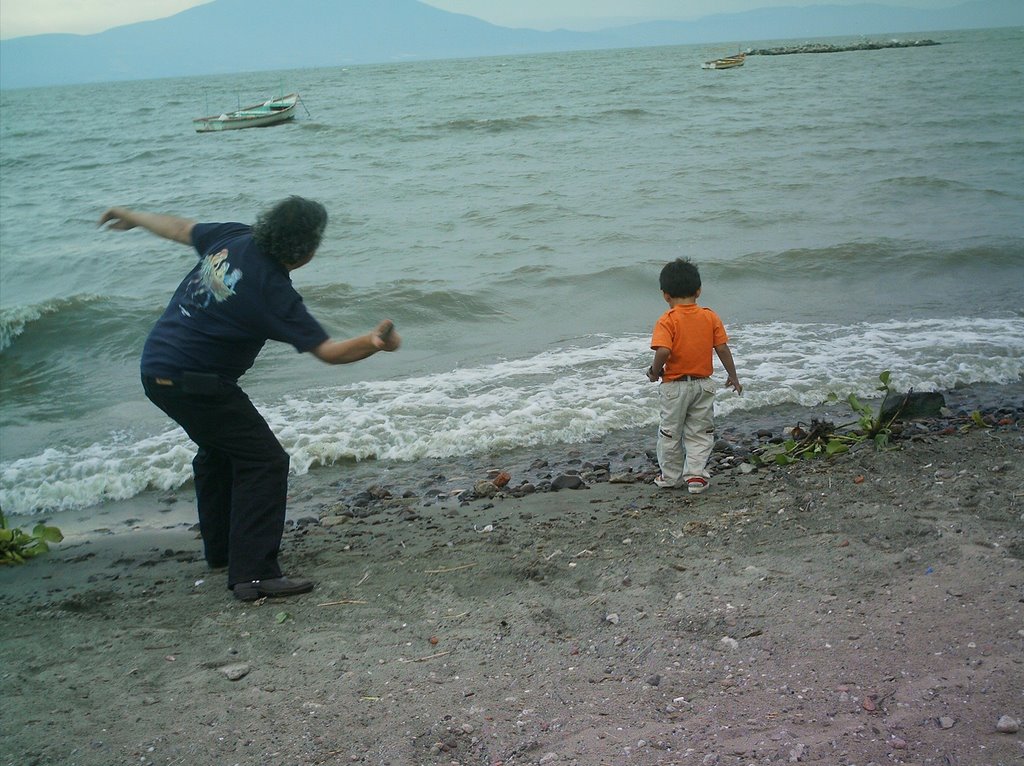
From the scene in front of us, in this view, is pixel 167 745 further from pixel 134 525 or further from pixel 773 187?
pixel 773 187

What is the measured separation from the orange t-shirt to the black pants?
88.4 inches

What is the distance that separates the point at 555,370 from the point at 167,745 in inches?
230

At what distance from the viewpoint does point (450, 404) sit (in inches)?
308

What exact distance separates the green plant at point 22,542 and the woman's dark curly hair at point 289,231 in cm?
250

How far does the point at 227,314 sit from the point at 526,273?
349 inches

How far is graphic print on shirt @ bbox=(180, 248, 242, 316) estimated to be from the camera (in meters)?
3.98

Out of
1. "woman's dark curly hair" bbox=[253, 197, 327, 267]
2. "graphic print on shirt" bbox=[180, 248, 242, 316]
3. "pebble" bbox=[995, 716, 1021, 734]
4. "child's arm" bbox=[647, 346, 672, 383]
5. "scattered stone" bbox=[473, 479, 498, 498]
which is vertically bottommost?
"scattered stone" bbox=[473, 479, 498, 498]

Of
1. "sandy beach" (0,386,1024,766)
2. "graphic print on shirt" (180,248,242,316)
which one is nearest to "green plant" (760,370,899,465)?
"sandy beach" (0,386,1024,766)

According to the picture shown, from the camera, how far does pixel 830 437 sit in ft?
18.6

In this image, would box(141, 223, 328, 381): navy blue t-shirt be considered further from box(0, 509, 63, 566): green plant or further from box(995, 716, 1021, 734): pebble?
box(995, 716, 1021, 734): pebble

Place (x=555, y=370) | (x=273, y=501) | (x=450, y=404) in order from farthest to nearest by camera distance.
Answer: (x=555, y=370) → (x=450, y=404) → (x=273, y=501)

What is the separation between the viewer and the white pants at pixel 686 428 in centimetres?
541

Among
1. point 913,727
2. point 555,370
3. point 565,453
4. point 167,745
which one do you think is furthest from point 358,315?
point 913,727

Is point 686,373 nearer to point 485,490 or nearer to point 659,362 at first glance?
point 659,362
